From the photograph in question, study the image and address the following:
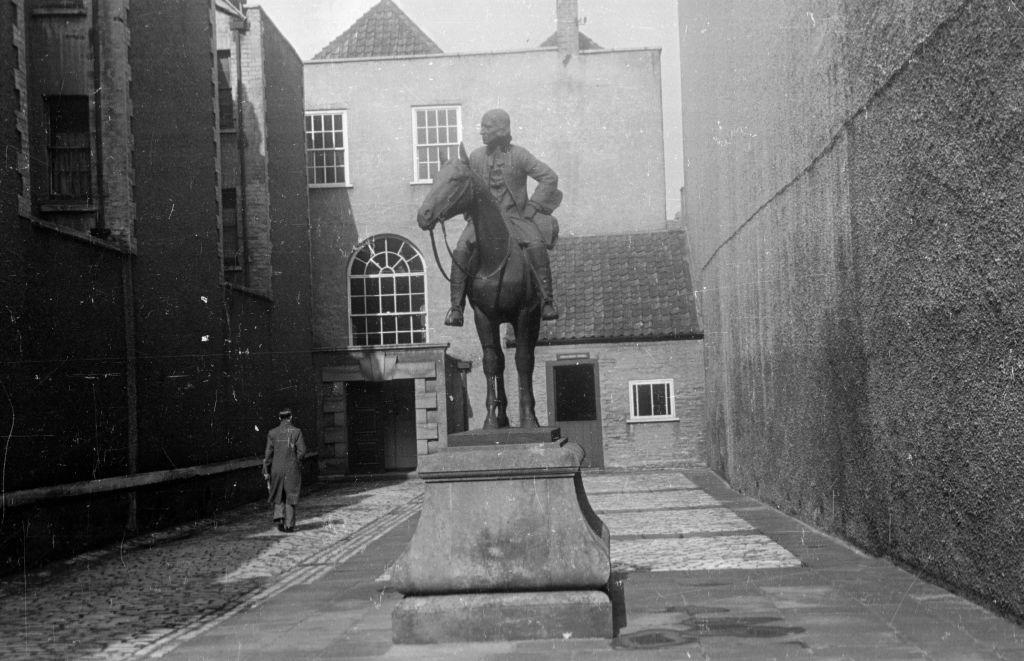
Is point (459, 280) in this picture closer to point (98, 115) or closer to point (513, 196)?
point (513, 196)

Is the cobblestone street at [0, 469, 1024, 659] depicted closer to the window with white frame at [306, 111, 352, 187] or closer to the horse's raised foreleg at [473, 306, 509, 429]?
the horse's raised foreleg at [473, 306, 509, 429]

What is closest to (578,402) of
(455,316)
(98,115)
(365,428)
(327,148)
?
(365,428)

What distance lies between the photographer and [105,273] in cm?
1484

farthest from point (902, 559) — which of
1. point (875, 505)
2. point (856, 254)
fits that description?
point (856, 254)

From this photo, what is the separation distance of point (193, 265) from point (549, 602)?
1292 centimetres

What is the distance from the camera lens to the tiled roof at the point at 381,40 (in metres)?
31.8

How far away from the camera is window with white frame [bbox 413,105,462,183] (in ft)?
97.2

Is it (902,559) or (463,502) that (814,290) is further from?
(463,502)

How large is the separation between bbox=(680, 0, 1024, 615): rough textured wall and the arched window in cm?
1380

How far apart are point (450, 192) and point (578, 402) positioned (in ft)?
64.6

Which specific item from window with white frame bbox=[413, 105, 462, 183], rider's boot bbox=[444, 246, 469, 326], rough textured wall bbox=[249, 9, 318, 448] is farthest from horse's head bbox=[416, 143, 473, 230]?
window with white frame bbox=[413, 105, 462, 183]

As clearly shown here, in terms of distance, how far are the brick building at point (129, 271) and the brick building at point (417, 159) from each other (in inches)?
224

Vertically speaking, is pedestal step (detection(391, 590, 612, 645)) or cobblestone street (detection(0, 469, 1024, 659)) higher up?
pedestal step (detection(391, 590, 612, 645))

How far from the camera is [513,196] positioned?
8.29 metres
